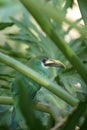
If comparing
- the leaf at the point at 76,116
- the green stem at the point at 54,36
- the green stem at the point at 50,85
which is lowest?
the leaf at the point at 76,116

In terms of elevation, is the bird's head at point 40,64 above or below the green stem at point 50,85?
above

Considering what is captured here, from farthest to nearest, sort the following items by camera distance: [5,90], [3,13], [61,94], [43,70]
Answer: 1. [3,13]
2. [43,70]
3. [5,90]
4. [61,94]

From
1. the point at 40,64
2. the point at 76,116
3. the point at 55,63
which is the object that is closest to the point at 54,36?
the point at 76,116

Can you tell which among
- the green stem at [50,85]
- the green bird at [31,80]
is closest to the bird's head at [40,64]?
the green bird at [31,80]

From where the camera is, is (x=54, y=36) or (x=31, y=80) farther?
(x=31, y=80)

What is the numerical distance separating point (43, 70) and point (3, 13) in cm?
28

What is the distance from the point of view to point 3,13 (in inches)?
48.6

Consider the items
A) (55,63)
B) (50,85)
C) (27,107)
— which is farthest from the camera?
(55,63)

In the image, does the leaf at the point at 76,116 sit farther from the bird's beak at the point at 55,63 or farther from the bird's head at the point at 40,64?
the bird's head at the point at 40,64

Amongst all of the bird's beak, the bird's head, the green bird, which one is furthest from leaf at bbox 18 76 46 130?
the bird's head

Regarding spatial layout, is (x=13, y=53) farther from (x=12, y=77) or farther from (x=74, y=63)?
(x=74, y=63)

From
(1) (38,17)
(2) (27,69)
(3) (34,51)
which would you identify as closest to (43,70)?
(3) (34,51)

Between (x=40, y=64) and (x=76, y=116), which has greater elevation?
(x=40, y=64)

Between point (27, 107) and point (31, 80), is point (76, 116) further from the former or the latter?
point (31, 80)
